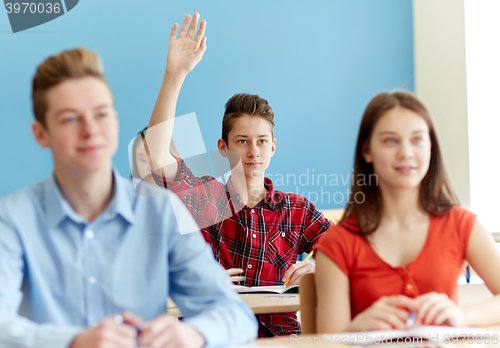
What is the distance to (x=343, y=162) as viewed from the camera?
13.6ft

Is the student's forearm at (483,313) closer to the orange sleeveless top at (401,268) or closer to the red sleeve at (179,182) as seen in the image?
the orange sleeveless top at (401,268)

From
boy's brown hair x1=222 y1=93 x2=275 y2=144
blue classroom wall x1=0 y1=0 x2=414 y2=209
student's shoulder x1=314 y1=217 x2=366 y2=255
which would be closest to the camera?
student's shoulder x1=314 y1=217 x2=366 y2=255

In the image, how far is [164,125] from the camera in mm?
1931

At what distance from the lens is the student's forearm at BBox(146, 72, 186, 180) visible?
1875 mm

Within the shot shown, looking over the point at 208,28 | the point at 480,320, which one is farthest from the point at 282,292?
the point at 208,28

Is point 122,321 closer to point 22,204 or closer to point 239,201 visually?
point 22,204

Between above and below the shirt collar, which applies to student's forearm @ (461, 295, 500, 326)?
below

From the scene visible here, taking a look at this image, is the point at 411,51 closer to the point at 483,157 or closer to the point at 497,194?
the point at 483,157

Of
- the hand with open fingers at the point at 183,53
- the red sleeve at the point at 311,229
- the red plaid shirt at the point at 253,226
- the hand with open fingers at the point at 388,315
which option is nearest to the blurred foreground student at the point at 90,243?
the hand with open fingers at the point at 388,315

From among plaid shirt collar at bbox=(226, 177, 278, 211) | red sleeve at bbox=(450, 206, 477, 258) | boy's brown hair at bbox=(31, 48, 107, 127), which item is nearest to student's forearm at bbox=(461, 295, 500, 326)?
red sleeve at bbox=(450, 206, 477, 258)

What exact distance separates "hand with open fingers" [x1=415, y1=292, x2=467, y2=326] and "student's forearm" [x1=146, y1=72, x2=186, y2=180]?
120 centimetres

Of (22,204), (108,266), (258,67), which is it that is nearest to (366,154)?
(108,266)

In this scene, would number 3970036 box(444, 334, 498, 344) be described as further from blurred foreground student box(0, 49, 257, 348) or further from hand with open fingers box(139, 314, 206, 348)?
hand with open fingers box(139, 314, 206, 348)

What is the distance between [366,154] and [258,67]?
2708 millimetres
